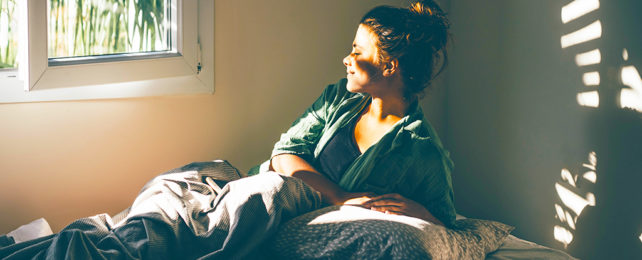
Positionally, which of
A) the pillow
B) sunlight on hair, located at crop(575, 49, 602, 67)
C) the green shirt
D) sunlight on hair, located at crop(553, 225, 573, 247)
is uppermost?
sunlight on hair, located at crop(575, 49, 602, 67)

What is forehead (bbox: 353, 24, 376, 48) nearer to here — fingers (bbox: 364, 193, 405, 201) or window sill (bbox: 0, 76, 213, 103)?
fingers (bbox: 364, 193, 405, 201)

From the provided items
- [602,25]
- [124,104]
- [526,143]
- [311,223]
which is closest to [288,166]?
[311,223]

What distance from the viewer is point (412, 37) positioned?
177cm

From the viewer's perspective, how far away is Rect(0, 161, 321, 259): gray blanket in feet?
3.90

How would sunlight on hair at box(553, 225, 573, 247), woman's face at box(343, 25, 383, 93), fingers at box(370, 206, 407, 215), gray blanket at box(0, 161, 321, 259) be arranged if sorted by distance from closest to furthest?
gray blanket at box(0, 161, 321, 259)
fingers at box(370, 206, 407, 215)
woman's face at box(343, 25, 383, 93)
sunlight on hair at box(553, 225, 573, 247)

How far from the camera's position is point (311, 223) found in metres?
1.39

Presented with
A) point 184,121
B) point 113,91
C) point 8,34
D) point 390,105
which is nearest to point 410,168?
point 390,105

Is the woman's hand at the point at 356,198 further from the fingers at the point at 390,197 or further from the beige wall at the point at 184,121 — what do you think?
the beige wall at the point at 184,121

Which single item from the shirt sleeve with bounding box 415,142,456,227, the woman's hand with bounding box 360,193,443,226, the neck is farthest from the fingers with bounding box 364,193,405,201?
the neck

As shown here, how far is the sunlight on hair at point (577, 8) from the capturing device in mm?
1761

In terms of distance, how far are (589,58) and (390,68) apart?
2.11ft

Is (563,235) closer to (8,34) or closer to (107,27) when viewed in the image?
(107,27)

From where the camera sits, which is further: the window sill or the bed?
the window sill

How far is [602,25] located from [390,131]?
0.74m
